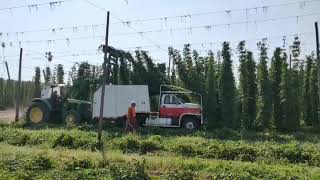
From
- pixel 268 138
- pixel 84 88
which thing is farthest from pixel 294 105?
pixel 84 88

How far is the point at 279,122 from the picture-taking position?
32.8 metres

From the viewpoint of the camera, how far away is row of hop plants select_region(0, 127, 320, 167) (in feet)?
59.0

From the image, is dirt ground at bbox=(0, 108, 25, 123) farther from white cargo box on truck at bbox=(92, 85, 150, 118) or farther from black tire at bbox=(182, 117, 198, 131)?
black tire at bbox=(182, 117, 198, 131)

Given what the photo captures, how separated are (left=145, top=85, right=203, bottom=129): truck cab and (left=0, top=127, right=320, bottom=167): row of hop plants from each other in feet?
21.2

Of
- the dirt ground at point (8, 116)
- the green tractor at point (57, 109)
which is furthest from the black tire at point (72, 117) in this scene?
the dirt ground at point (8, 116)

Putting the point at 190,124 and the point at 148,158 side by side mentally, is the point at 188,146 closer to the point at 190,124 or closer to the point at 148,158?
the point at 148,158

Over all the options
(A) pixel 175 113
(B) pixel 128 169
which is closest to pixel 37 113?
(A) pixel 175 113

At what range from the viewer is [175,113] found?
94.2 ft

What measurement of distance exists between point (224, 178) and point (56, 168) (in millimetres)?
5012

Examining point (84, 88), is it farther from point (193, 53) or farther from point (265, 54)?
point (265, 54)

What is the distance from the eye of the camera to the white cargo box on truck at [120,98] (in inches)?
1163

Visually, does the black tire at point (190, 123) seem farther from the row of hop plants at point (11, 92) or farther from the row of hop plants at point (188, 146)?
the row of hop plants at point (11, 92)

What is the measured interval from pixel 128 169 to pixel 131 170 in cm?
13

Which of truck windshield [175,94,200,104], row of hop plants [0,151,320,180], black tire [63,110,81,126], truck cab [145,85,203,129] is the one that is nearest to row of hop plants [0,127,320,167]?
row of hop plants [0,151,320,180]
